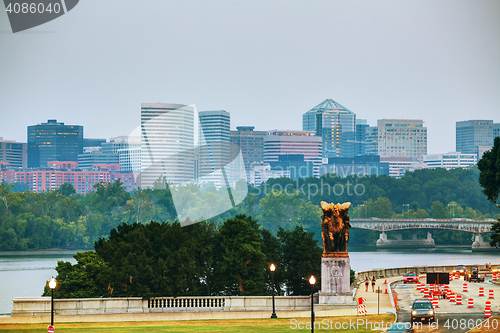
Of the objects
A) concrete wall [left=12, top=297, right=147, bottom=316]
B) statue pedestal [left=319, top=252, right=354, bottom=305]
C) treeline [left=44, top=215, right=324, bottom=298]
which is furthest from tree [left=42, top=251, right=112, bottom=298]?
statue pedestal [left=319, top=252, right=354, bottom=305]

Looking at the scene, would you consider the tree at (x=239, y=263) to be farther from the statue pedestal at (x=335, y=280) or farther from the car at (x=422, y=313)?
the car at (x=422, y=313)

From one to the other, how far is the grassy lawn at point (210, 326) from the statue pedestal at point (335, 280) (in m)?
4.75

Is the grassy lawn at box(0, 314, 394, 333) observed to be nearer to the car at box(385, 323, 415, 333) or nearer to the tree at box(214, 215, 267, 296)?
the car at box(385, 323, 415, 333)

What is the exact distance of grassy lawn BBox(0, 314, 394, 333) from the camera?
4390 centimetres

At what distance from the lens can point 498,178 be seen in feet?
233

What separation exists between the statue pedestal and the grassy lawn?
4.75m

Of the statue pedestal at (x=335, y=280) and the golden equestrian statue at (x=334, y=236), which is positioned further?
the golden equestrian statue at (x=334, y=236)

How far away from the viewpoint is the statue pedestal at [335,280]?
2047 inches

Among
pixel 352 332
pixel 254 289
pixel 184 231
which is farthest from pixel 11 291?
pixel 352 332

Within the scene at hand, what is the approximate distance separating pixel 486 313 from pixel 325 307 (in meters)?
10.1

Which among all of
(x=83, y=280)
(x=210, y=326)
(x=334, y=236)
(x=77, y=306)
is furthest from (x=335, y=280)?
(x=83, y=280)

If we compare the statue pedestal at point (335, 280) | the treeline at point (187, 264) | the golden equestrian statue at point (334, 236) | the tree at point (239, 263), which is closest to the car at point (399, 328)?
the statue pedestal at point (335, 280)

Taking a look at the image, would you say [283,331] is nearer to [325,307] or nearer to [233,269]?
[325,307]

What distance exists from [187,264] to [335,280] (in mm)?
12098
